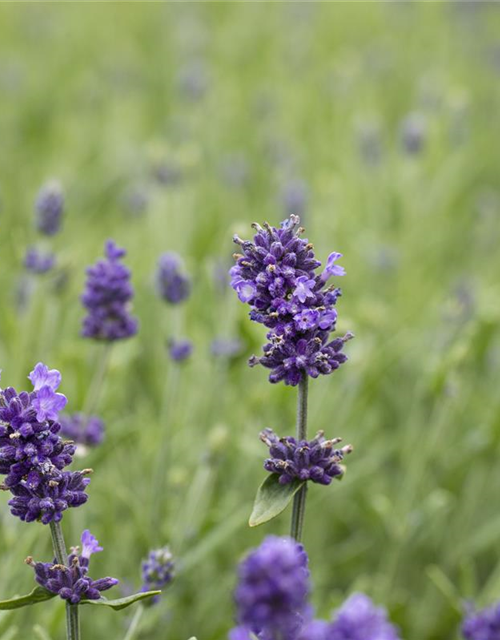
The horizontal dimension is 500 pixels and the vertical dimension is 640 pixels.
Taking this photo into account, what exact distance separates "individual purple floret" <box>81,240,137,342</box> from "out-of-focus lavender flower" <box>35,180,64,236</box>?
0.70m

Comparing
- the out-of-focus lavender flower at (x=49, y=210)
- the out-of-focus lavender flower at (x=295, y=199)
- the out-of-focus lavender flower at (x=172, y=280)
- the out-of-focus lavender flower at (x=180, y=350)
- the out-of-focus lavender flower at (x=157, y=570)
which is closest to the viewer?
the out-of-focus lavender flower at (x=157, y=570)

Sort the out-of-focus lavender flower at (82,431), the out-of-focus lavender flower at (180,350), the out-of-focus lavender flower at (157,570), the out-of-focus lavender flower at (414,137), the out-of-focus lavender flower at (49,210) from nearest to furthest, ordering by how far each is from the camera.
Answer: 1. the out-of-focus lavender flower at (157,570)
2. the out-of-focus lavender flower at (82,431)
3. the out-of-focus lavender flower at (180,350)
4. the out-of-focus lavender flower at (49,210)
5. the out-of-focus lavender flower at (414,137)

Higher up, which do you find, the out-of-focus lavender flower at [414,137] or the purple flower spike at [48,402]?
the out-of-focus lavender flower at [414,137]

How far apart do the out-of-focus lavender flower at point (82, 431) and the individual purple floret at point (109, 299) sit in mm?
231

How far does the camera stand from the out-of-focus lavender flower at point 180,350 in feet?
8.60

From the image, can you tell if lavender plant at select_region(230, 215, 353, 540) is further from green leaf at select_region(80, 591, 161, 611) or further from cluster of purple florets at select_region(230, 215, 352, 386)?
green leaf at select_region(80, 591, 161, 611)

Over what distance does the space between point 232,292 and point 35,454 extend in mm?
1773

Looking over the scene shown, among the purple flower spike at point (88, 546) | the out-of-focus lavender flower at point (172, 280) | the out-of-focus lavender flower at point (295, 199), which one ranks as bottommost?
the purple flower spike at point (88, 546)

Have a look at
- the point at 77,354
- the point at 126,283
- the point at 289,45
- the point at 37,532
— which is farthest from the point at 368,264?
the point at 289,45

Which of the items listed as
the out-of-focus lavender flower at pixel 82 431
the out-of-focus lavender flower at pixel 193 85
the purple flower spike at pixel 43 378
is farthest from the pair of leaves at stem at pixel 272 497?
the out-of-focus lavender flower at pixel 193 85

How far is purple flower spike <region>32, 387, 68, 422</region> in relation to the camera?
139cm

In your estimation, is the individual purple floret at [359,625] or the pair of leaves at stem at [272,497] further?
the pair of leaves at stem at [272,497]

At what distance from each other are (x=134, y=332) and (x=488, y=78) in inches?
259

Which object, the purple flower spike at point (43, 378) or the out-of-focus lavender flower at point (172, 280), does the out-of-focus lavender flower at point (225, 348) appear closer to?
the out-of-focus lavender flower at point (172, 280)
